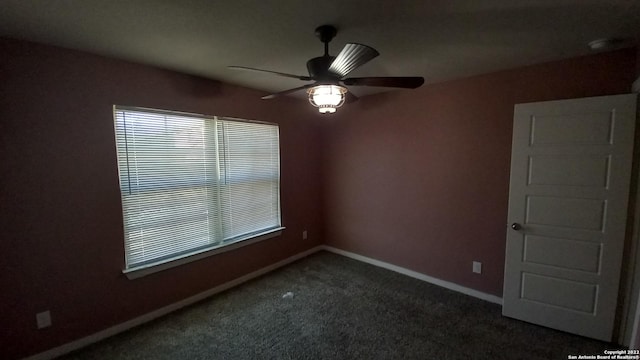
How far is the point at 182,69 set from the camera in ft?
8.32

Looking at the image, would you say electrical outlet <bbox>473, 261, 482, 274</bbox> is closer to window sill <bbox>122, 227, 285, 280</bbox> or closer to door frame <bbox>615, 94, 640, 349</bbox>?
door frame <bbox>615, 94, 640, 349</bbox>

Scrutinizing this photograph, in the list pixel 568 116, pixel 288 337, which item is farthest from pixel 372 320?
pixel 568 116

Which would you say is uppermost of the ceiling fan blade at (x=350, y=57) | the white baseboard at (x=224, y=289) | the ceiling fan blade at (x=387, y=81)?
the ceiling fan blade at (x=350, y=57)

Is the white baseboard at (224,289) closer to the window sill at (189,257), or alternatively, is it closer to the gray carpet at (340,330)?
the gray carpet at (340,330)

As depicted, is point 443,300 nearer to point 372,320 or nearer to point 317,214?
point 372,320

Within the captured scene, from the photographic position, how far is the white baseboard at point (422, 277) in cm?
283

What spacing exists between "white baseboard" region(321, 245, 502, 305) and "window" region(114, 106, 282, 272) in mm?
1188

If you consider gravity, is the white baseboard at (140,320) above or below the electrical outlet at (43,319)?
below

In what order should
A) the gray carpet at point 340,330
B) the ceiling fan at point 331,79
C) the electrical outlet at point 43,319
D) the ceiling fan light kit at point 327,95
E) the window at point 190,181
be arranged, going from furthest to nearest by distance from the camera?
the window at point 190,181 < the gray carpet at point 340,330 < the electrical outlet at point 43,319 < the ceiling fan light kit at point 327,95 < the ceiling fan at point 331,79

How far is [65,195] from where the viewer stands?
2.06 m

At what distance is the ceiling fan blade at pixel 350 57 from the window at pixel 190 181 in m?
1.80

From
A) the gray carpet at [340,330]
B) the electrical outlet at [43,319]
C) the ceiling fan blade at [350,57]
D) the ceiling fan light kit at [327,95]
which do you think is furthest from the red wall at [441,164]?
the electrical outlet at [43,319]

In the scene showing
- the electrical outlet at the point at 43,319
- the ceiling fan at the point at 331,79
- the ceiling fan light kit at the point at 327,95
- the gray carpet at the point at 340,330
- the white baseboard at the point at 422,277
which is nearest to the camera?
the ceiling fan at the point at 331,79

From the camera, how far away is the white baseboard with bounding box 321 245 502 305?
283 centimetres
